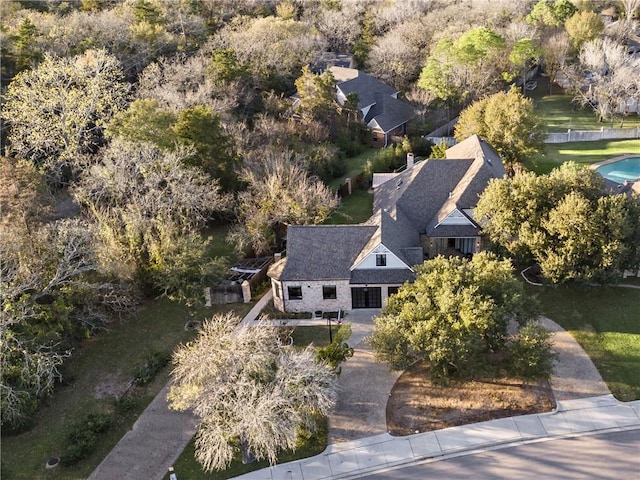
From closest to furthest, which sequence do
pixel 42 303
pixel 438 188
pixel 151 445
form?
pixel 151 445 → pixel 42 303 → pixel 438 188

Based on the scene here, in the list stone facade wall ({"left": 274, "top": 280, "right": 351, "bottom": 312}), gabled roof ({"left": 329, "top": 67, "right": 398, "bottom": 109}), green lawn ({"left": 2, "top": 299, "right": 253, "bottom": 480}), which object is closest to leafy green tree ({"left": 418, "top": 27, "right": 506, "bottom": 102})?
gabled roof ({"left": 329, "top": 67, "right": 398, "bottom": 109})

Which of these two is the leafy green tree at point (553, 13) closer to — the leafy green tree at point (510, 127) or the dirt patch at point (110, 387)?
the leafy green tree at point (510, 127)

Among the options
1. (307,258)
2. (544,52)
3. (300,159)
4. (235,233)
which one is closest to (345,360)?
(307,258)

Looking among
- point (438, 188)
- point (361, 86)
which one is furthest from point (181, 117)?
point (361, 86)

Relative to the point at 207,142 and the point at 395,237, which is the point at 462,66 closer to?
the point at 207,142

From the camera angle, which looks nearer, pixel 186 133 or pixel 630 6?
pixel 186 133

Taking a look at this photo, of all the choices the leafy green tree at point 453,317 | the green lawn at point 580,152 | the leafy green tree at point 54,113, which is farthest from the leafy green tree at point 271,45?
the leafy green tree at point 453,317

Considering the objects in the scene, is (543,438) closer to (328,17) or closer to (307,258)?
(307,258)
